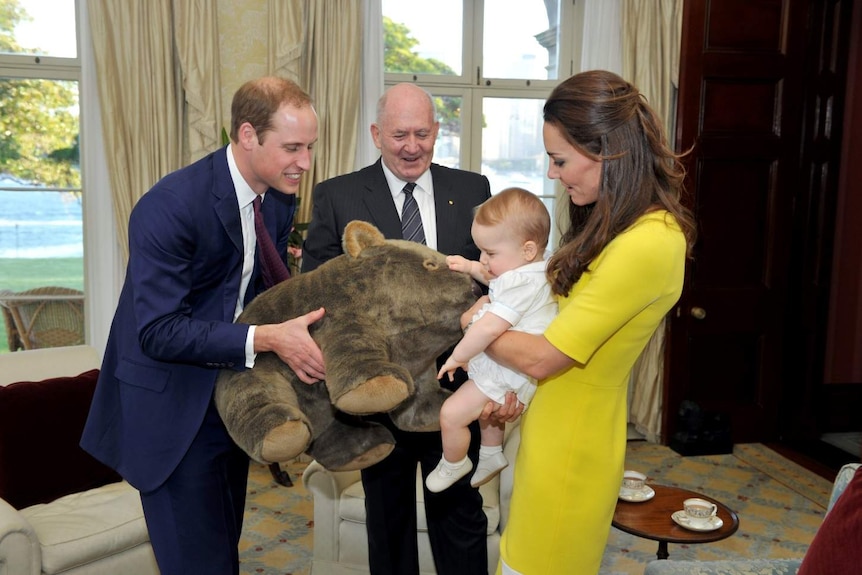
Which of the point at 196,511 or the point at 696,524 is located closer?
the point at 196,511

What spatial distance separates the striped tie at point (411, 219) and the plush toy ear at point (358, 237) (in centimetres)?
64

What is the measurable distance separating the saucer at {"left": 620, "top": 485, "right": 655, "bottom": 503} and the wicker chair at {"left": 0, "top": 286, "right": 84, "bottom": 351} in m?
3.37

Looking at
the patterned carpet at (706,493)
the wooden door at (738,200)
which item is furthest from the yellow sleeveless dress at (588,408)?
the wooden door at (738,200)

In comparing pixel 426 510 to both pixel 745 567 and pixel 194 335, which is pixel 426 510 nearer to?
pixel 745 567

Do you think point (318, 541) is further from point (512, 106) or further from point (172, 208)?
point (512, 106)

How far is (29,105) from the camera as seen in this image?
4.66 m

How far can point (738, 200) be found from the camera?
4820 millimetres

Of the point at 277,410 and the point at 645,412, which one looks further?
the point at 645,412

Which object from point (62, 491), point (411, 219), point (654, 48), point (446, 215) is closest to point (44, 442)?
point (62, 491)

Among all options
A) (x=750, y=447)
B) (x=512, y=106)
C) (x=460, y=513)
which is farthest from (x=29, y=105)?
(x=750, y=447)

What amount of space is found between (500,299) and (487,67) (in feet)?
11.9

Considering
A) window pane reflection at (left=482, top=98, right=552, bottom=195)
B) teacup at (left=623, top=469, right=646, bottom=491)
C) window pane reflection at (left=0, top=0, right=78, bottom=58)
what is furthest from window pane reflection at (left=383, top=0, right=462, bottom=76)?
teacup at (left=623, top=469, right=646, bottom=491)

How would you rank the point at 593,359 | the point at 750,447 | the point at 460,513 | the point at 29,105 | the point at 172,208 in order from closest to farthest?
the point at 593,359
the point at 172,208
the point at 460,513
the point at 29,105
the point at 750,447

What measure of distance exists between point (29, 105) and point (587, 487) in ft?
13.7
